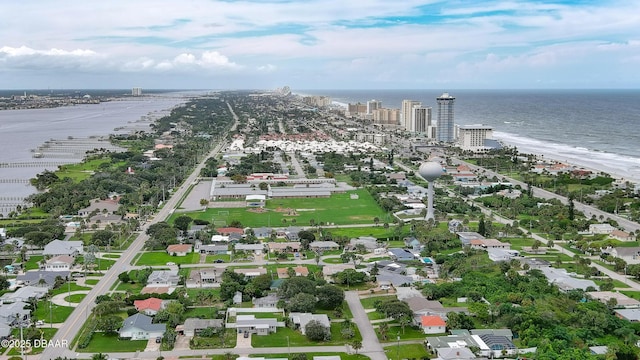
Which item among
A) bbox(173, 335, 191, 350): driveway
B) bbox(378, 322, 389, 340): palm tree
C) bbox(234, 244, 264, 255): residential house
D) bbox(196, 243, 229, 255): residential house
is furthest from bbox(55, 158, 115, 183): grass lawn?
bbox(378, 322, 389, 340): palm tree

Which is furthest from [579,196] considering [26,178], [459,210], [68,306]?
[26,178]

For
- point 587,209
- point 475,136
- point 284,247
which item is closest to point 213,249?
point 284,247

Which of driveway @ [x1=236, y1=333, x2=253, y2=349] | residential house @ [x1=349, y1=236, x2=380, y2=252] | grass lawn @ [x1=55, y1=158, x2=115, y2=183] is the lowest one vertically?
driveway @ [x1=236, y1=333, x2=253, y2=349]

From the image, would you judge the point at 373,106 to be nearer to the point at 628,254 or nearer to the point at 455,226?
the point at 455,226

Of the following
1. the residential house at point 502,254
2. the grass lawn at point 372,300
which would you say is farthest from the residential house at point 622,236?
the grass lawn at point 372,300

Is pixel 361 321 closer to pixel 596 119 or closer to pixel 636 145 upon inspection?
pixel 636 145

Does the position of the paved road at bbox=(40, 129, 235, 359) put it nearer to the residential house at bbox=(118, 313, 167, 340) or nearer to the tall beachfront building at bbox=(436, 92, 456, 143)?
the residential house at bbox=(118, 313, 167, 340)
